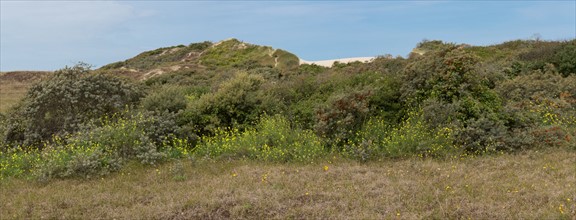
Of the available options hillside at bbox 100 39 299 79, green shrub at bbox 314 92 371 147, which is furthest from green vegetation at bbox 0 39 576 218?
hillside at bbox 100 39 299 79

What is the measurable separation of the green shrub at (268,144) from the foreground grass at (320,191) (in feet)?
1.45

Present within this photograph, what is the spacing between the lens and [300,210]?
20.4 feet

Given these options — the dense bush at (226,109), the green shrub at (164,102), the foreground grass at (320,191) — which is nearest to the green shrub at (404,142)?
the foreground grass at (320,191)

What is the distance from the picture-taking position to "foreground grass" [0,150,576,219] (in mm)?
6230

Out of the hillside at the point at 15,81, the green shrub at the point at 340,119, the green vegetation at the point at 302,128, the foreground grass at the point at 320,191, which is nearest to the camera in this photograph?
the foreground grass at the point at 320,191

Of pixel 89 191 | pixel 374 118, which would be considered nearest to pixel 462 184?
pixel 374 118

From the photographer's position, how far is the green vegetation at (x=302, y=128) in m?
8.35

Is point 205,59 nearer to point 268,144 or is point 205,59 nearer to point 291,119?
point 291,119

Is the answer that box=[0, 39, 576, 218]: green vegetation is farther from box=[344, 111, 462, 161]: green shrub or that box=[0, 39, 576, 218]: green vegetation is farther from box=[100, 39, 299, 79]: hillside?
box=[100, 39, 299, 79]: hillside

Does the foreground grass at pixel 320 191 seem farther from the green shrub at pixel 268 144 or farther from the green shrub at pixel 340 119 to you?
the green shrub at pixel 340 119

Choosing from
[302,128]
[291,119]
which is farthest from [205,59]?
[302,128]

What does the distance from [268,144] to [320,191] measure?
3.18 metres

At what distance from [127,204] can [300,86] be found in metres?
7.10

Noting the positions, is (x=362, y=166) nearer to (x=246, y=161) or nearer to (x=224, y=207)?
(x=246, y=161)
